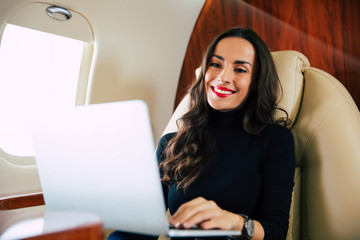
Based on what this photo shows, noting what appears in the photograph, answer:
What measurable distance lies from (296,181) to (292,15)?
92 centimetres

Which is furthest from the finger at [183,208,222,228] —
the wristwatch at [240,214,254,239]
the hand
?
the wristwatch at [240,214,254,239]

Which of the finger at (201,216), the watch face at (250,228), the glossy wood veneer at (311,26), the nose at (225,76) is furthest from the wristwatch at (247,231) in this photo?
the glossy wood veneer at (311,26)

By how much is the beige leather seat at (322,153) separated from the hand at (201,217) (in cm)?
40

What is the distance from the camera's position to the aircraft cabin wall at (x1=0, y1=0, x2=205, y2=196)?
4.76 feet

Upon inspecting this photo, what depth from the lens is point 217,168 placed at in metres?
1.04

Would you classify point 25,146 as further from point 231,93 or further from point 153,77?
point 231,93

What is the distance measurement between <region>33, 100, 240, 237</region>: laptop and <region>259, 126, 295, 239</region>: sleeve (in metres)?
0.31

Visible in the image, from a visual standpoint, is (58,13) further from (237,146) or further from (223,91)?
(237,146)

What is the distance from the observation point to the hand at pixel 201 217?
2.28 feet

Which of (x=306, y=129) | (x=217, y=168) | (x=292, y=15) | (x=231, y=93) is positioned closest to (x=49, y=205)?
(x=217, y=168)

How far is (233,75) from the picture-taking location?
114 cm

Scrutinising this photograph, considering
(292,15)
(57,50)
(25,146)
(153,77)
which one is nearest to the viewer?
(292,15)

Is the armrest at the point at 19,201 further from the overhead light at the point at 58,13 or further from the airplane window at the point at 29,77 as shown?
the overhead light at the point at 58,13

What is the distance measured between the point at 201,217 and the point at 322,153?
53 centimetres
